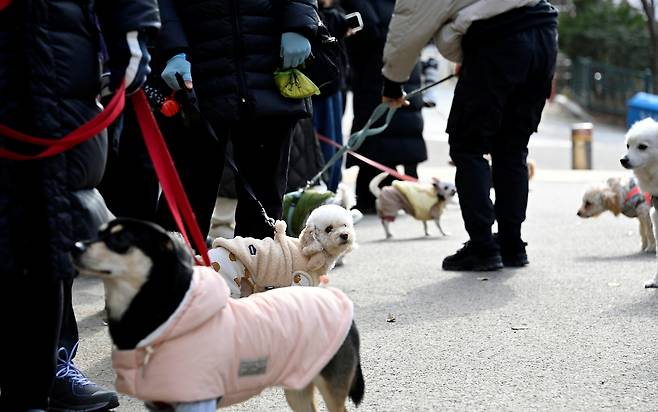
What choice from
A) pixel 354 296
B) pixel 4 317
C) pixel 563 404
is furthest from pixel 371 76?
pixel 4 317

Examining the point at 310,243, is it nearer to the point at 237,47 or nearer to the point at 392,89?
the point at 237,47

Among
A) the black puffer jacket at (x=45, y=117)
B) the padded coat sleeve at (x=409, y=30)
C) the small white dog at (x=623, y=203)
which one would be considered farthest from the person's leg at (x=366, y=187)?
the black puffer jacket at (x=45, y=117)

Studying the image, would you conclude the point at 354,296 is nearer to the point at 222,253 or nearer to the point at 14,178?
the point at 222,253

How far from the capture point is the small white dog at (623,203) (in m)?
8.64

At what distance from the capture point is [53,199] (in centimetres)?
360

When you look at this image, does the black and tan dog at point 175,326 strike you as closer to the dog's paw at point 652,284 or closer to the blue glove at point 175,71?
the blue glove at point 175,71

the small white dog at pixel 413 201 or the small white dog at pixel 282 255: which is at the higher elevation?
the small white dog at pixel 282 255

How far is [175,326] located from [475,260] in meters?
4.42

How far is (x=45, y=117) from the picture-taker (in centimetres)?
356

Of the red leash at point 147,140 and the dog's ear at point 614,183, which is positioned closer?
the red leash at point 147,140

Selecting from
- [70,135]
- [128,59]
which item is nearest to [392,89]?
[128,59]

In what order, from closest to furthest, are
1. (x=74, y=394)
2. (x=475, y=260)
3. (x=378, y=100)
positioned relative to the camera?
(x=74, y=394), (x=475, y=260), (x=378, y=100)

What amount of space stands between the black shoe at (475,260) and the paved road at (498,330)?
0.27 ft

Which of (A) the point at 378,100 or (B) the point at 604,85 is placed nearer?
(A) the point at 378,100
